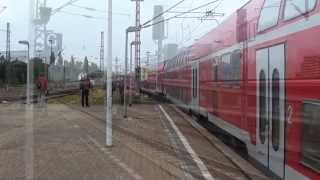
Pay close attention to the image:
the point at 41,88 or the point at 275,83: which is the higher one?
the point at 275,83

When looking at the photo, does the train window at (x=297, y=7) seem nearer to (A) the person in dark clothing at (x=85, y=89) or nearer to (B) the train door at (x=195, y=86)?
(B) the train door at (x=195, y=86)

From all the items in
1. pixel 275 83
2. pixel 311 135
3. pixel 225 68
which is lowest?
pixel 311 135

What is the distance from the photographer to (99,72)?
72625 millimetres

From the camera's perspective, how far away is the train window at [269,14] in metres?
9.68

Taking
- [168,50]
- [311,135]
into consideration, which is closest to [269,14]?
[311,135]

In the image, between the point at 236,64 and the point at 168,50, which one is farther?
the point at 168,50

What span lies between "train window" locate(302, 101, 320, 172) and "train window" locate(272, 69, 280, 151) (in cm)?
124

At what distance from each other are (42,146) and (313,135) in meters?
9.29

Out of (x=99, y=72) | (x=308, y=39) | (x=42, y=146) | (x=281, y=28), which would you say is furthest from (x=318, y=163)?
(x=99, y=72)

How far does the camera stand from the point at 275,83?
949 centimetres

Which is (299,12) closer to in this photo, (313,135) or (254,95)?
(313,135)

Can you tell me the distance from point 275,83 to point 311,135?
6.11 ft

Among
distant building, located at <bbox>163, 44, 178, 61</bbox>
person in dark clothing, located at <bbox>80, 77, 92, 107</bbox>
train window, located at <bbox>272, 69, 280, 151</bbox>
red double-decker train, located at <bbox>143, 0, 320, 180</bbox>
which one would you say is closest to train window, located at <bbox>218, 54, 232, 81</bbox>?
red double-decker train, located at <bbox>143, 0, 320, 180</bbox>

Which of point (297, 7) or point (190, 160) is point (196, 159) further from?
point (297, 7)
